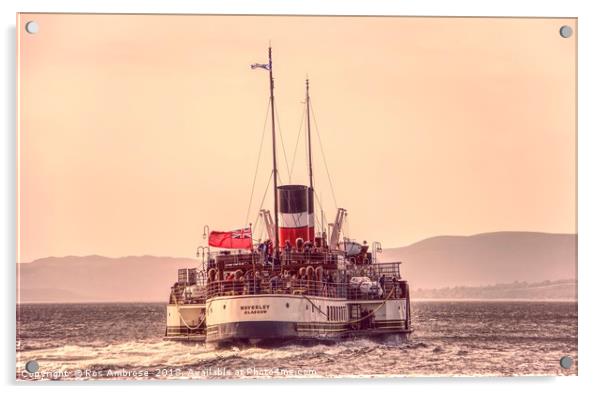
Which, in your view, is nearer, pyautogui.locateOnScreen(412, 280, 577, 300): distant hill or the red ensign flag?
pyautogui.locateOnScreen(412, 280, 577, 300): distant hill

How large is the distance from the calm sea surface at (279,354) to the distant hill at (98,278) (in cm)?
22

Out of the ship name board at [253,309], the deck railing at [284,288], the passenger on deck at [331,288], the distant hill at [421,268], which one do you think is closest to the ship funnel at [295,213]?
the passenger on deck at [331,288]

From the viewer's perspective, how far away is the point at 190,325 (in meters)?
26.6

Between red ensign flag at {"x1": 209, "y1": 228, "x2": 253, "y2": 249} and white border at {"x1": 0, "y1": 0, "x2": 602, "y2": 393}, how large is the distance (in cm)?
257

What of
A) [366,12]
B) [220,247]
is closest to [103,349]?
[220,247]

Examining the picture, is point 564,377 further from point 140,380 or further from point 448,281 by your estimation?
point 140,380

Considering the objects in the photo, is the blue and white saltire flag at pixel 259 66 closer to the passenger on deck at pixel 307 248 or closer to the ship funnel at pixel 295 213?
the ship funnel at pixel 295 213

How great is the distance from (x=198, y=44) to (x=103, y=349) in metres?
4.41

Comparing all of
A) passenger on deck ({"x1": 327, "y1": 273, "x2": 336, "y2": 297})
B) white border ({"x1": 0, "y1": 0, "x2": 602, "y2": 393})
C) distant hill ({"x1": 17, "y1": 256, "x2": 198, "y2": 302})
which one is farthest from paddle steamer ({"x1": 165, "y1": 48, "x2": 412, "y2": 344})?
white border ({"x1": 0, "y1": 0, "x2": 602, "y2": 393})

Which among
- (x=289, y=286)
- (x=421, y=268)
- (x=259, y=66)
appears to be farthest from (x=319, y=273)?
(x=259, y=66)

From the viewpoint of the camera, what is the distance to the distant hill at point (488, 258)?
24.5 meters

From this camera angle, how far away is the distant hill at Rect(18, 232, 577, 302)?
24.3 meters

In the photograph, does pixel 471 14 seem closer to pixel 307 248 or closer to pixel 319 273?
pixel 319 273

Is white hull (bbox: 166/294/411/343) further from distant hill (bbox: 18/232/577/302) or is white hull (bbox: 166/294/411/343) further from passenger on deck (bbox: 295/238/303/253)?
passenger on deck (bbox: 295/238/303/253)
